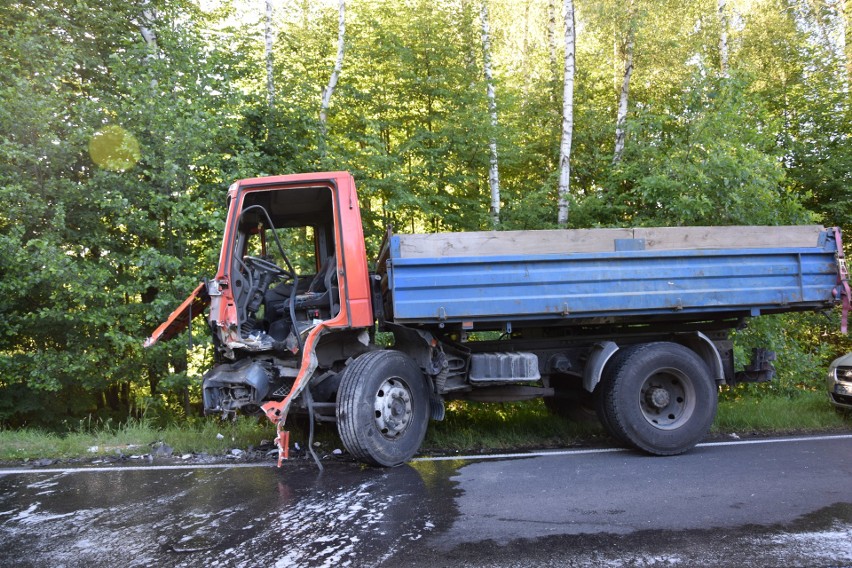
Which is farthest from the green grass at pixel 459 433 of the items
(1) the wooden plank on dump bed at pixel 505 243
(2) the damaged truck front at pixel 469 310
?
(1) the wooden plank on dump bed at pixel 505 243

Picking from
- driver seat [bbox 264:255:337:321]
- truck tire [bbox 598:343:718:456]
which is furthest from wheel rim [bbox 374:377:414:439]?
truck tire [bbox 598:343:718:456]

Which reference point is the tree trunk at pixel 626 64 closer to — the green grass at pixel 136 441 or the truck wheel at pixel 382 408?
the truck wheel at pixel 382 408

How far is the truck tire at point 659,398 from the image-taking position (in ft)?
19.2

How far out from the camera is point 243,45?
1295cm

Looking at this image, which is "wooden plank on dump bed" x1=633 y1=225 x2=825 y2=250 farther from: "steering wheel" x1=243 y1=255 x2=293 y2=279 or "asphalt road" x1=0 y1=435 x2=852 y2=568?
"steering wheel" x1=243 y1=255 x2=293 y2=279

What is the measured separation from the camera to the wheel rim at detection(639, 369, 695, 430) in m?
6.05

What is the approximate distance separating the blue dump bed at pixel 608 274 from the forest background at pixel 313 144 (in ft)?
10.5

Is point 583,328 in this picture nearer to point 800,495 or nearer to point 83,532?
point 800,495

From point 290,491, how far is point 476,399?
7.79 ft

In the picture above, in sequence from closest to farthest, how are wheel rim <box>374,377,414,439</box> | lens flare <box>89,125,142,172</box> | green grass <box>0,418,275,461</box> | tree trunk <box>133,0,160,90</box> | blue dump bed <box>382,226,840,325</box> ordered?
1. wheel rim <box>374,377,414,439</box>
2. blue dump bed <box>382,226,840,325</box>
3. green grass <box>0,418,275,461</box>
4. lens flare <box>89,125,142,172</box>
5. tree trunk <box>133,0,160,90</box>

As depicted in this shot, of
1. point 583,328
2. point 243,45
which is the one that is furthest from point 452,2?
point 583,328

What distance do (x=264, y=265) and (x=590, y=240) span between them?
3300mm

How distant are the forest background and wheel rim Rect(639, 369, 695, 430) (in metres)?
3.70

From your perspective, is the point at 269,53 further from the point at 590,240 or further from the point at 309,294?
the point at 590,240
